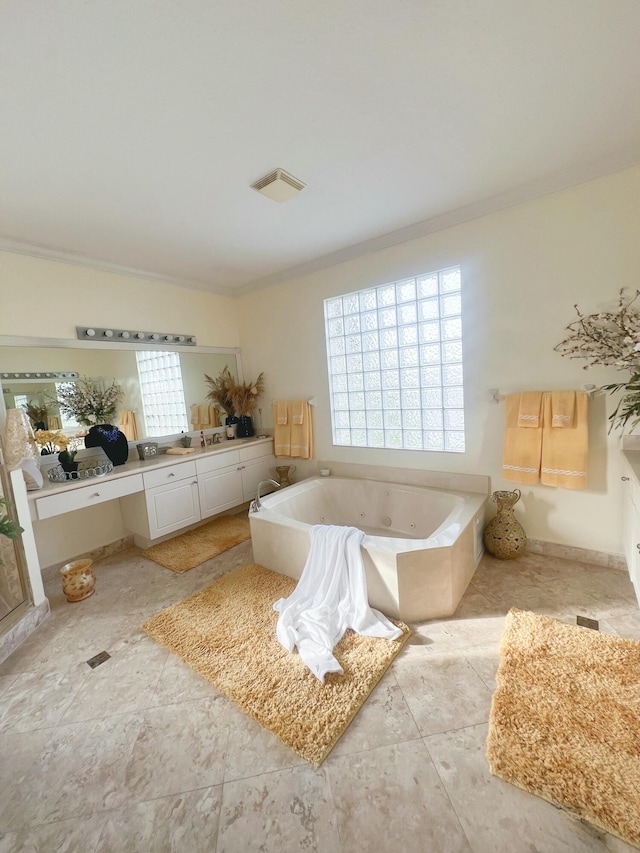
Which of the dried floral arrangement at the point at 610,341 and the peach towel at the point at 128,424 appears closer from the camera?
Answer: the dried floral arrangement at the point at 610,341

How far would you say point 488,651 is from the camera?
1.57 m

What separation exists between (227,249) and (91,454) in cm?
201

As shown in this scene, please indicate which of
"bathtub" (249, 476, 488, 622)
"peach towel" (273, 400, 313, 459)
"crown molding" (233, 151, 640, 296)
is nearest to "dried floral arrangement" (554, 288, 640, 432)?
"crown molding" (233, 151, 640, 296)

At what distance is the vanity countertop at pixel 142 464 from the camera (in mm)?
2168

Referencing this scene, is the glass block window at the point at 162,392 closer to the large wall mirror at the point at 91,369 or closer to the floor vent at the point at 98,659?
the large wall mirror at the point at 91,369

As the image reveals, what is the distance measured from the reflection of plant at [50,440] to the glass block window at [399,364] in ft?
7.05

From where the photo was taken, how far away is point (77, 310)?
2.60m

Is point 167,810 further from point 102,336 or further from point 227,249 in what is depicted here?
point 227,249

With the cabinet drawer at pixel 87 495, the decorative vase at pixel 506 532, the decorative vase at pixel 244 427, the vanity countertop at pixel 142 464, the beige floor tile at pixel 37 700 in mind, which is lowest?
the beige floor tile at pixel 37 700

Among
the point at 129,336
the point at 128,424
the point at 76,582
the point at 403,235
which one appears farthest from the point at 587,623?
the point at 129,336

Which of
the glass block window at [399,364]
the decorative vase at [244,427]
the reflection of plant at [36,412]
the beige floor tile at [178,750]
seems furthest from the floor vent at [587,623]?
the reflection of plant at [36,412]

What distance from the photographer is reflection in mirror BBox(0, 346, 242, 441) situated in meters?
2.35

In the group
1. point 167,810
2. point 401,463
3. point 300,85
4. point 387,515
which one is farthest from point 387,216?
point 167,810

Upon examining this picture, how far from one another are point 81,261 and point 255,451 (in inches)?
85.2
